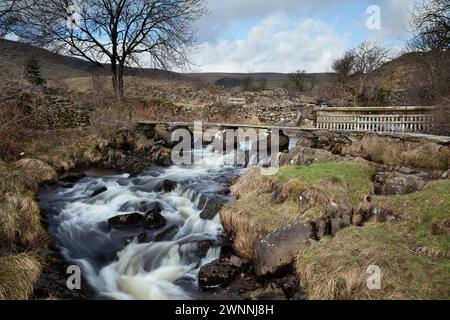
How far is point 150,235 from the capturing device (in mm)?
7570

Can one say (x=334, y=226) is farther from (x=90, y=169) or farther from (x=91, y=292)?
(x=90, y=169)

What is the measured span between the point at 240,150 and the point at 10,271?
404 inches

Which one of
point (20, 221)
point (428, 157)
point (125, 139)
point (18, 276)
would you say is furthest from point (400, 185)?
point (125, 139)

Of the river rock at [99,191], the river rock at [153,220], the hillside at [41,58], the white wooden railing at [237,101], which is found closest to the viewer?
the river rock at [153,220]

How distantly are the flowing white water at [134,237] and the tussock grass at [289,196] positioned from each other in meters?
0.63

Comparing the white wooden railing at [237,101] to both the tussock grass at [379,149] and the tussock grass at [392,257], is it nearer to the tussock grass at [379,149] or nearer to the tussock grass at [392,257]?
the tussock grass at [379,149]

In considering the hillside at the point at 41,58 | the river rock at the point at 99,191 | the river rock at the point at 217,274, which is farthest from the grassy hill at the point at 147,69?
the river rock at the point at 217,274

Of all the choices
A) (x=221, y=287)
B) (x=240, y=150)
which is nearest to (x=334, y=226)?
(x=221, y=287)

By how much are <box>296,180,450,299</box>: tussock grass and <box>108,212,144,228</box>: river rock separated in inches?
158

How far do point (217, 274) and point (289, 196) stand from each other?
2.29 metres

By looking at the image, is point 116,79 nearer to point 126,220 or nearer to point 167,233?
point 126,220

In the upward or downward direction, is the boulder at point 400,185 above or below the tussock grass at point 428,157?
below

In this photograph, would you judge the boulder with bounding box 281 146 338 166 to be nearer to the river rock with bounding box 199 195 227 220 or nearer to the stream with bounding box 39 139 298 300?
the stream with bounding box 39 139 298 300

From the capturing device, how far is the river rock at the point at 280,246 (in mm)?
5750
